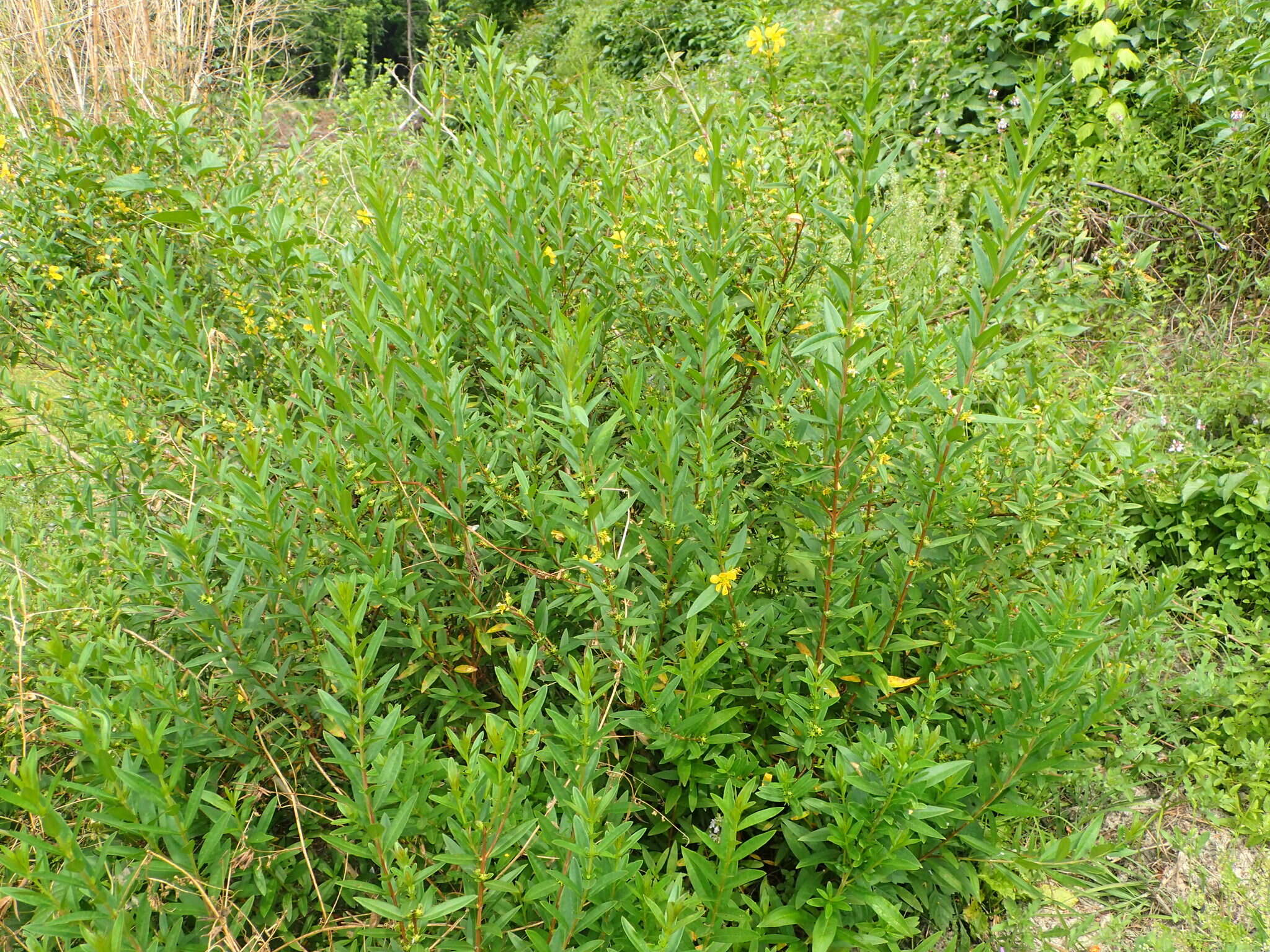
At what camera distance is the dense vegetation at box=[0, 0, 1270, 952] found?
1524mm

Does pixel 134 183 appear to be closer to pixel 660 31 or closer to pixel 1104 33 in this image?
pixel 1104 33

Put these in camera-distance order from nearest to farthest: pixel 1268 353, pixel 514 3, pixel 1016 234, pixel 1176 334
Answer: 1. pixel 1016 234
2. pixel 1268 353
3. pixel 1176 334
4. pixel 514 3

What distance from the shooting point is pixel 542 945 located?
1388mm

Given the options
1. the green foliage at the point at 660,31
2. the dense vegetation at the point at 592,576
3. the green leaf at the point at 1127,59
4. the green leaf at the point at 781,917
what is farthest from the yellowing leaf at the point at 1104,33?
the green foliage at the point at 660,31

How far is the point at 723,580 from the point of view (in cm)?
167

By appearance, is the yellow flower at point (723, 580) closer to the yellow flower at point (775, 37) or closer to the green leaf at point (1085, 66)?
the yellow flower at point (775, 37)

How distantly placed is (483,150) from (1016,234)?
4.92 ft

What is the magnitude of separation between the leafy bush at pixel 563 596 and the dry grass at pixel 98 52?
14.5ft

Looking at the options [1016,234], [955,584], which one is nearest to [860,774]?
[955,584]

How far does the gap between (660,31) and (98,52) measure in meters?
7.17

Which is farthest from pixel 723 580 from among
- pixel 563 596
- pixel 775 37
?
pixel 775 37

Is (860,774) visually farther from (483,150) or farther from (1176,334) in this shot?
(1176,334)

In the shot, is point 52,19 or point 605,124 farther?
point 52,19

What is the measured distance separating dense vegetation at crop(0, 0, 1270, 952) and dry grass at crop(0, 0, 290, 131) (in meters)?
3.51
